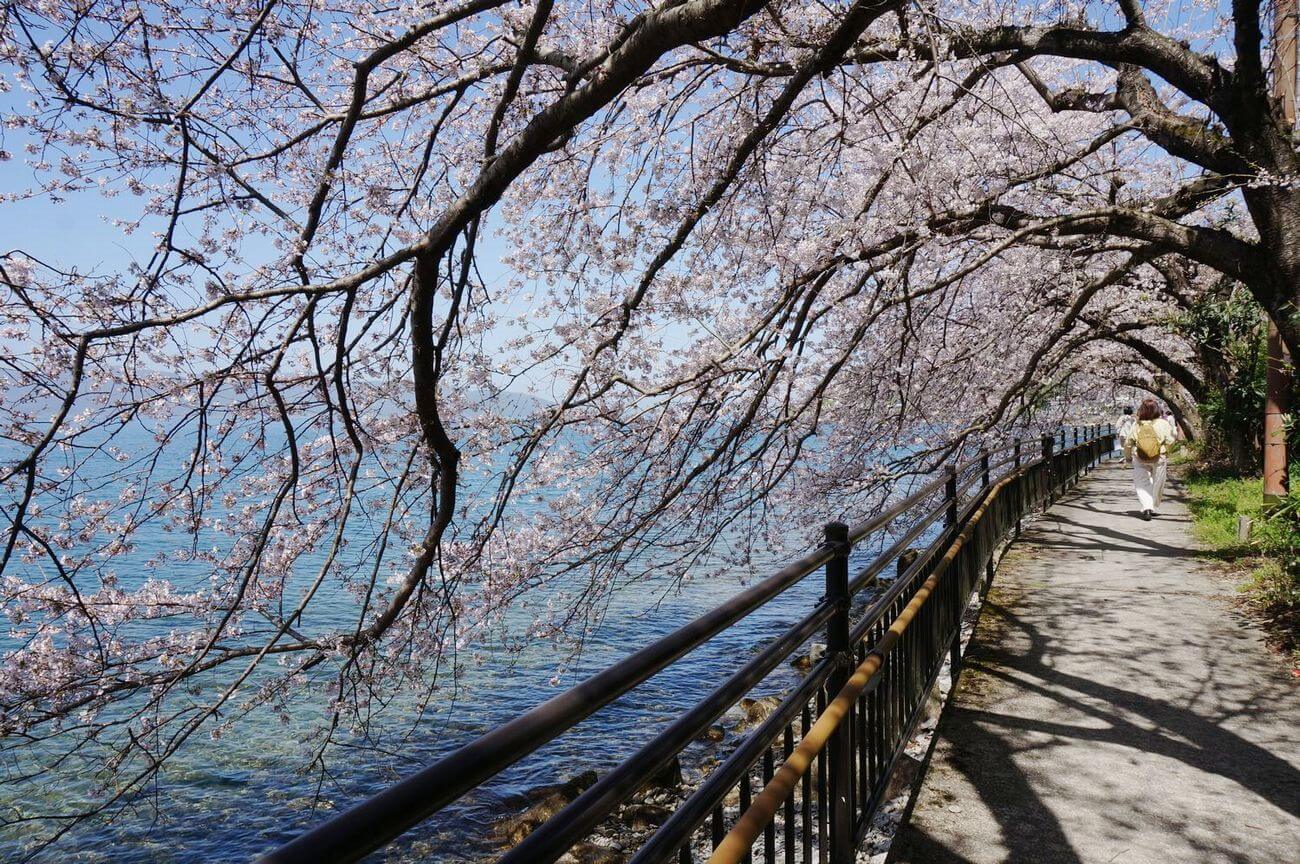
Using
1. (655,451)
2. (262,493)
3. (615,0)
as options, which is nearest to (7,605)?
(262,493)

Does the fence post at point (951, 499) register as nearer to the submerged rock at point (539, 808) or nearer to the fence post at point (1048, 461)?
the submerged rock at point (539, 808)

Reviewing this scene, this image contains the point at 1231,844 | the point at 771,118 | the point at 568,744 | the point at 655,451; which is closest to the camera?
the point at 1231,844

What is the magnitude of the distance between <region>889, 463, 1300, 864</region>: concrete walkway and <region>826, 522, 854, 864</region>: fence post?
0.87 m

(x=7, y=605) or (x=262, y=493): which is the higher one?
(x=262, y=493)

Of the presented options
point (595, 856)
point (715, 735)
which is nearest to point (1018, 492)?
point (715, 735)

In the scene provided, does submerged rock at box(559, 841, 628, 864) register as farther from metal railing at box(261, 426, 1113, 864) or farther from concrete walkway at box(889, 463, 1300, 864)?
concrete walkway at box(889, 463, 1300, 864)

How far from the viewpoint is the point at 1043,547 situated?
1201 cm

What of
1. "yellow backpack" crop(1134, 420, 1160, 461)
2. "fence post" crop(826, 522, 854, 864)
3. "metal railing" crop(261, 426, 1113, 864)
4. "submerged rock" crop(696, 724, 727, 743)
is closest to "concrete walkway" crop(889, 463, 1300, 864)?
"metal railing" crop(261, 426, 1113, 864)

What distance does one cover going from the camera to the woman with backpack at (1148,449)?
13461mm

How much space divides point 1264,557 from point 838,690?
815cm

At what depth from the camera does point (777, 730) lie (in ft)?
8.03

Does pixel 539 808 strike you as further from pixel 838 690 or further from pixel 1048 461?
pixel 1048 461

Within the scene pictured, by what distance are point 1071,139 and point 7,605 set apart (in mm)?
13571

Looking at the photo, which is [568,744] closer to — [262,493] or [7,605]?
[262,493]
